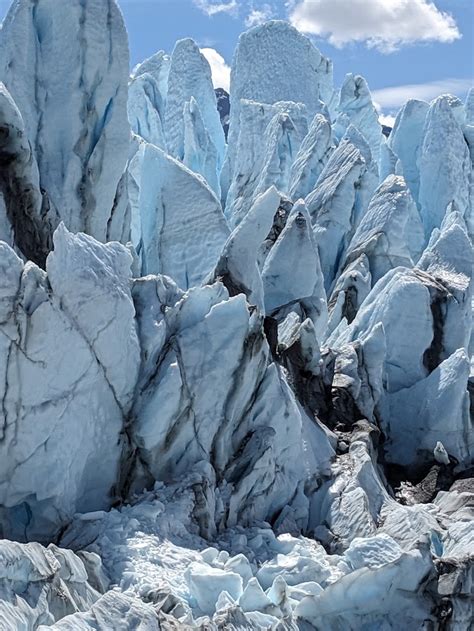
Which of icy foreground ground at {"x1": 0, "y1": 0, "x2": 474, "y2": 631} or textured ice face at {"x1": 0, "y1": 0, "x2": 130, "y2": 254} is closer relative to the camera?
icy foreground ground at {"x1": 0, "y1": 0, "x2": 474, "y2": 631}

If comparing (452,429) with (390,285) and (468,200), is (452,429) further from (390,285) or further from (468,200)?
(468,200)

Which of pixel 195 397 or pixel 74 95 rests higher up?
pixel 74 95

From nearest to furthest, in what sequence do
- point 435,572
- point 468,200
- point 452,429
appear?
point 435,572
point 452,429
point 468,200

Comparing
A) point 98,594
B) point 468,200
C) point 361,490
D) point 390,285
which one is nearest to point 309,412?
point 361,490

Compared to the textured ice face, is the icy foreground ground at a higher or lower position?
lower

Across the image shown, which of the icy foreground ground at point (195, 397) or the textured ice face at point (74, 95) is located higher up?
the textured ice face at point (74, 95)

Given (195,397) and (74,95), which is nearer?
(195,397)

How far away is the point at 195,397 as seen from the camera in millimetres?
6926

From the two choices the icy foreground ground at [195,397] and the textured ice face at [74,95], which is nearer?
the icy foreground ground at [195,397]

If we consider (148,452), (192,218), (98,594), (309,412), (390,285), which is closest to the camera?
(98,594)

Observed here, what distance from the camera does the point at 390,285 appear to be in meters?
11.0

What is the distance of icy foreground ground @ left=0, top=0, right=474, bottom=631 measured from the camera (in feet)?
17.7

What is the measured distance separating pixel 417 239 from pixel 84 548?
12964 millimetres

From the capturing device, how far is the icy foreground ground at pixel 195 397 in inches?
212
